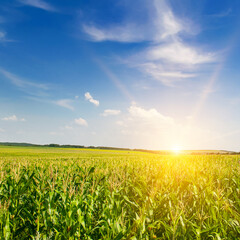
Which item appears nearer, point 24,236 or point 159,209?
point 24,236

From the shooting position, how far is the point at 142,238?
4.01 meters

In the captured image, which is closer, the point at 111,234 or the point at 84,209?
the point at 111,234

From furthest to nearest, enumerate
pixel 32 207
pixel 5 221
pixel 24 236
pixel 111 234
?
pixel 32 207, pixel 24 236, pixel 5 221, pixel 111 234

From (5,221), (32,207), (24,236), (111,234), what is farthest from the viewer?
(32,207)

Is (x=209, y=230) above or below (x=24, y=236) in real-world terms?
above

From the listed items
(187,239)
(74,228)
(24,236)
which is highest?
(74,228)

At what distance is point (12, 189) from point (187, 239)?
4.89 metres

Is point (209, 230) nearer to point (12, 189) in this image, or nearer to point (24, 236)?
point (24, 236)

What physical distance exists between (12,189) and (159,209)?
169 inches

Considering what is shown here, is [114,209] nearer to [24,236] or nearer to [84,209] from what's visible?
[84,209]

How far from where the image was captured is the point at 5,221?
434 cm

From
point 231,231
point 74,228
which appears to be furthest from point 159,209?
point 74,228

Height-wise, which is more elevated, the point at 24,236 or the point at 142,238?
the point at 142,238

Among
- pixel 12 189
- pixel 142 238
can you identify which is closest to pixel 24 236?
pixel 12 189
